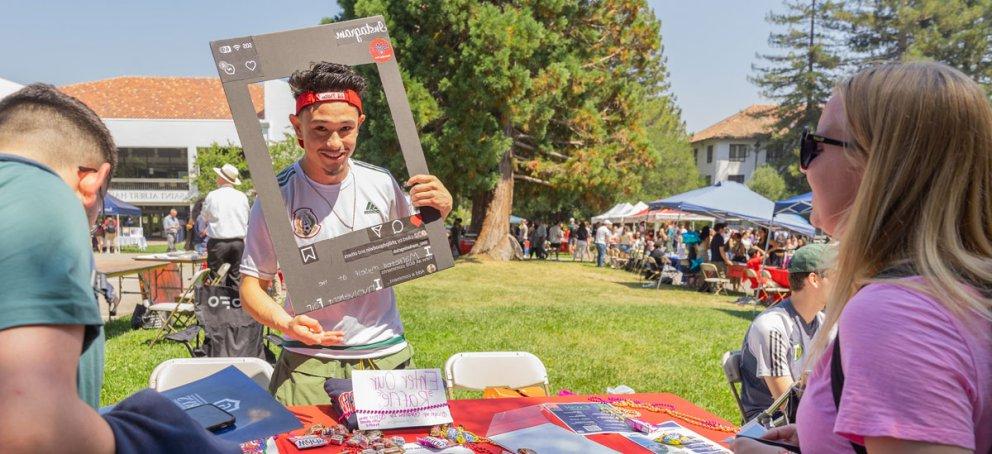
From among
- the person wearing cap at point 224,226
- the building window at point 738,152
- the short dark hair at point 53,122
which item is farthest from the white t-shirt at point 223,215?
the building window at point 738,152

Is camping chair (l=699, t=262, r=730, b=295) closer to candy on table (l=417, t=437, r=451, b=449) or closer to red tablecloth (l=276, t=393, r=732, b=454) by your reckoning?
red tablecloth (l=276, t=393, r=732, b=454)

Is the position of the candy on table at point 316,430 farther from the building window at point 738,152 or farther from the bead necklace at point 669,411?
the building window at point 738,152

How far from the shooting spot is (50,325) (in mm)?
814

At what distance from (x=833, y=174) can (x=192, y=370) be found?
2805 millimetres

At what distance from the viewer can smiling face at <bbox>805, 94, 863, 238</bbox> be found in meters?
1.25

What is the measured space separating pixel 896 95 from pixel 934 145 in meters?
0.11

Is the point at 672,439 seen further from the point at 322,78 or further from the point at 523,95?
the point at 523,95

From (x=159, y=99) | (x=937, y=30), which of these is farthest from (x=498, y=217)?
(x=937, y=30)

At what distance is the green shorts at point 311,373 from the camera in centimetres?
236

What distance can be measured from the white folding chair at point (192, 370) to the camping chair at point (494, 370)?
93 cm

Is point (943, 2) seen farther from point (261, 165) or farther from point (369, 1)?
point (261, 165)

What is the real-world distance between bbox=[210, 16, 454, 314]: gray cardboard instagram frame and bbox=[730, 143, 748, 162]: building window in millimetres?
62566

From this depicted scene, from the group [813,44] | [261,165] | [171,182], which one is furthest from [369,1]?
[813,44]

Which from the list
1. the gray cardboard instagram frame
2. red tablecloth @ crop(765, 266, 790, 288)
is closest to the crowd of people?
red tablecloth @ crop(765, 266, 790, 288)
